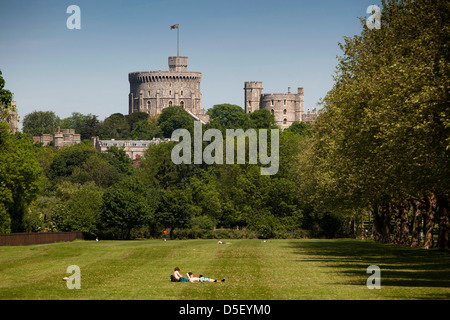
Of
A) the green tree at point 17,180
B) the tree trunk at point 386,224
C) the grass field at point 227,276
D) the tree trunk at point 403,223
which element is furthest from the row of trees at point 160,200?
the tree trunk at point 403,223

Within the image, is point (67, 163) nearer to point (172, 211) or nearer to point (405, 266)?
point (172, 211)

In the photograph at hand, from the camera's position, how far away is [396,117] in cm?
4144

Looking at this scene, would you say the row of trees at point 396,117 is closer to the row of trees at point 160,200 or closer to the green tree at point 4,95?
the green tree at point 4,95

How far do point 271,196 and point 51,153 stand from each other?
81.0 m

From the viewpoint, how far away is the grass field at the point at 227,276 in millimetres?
27297

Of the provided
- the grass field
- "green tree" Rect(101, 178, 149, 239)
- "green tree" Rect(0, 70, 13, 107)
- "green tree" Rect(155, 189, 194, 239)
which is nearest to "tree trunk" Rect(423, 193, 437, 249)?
the grass field

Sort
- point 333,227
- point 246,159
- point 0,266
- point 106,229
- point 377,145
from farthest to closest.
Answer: point 246,159 < point 333,227 < point 106,229 < point 377,145 < point 0,266

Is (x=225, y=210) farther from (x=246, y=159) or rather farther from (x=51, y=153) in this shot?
(x=51, y=153)

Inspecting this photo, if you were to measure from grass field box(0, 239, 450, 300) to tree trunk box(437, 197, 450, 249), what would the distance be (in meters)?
2.73

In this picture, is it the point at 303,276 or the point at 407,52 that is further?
the point at 407,52

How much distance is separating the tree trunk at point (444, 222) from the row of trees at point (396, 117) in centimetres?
7

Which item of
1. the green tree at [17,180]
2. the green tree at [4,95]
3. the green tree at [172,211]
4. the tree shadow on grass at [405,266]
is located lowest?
the green tree at [172,211]
